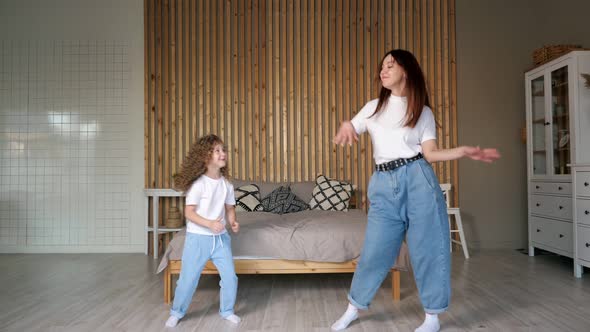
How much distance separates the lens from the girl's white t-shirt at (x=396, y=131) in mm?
2105

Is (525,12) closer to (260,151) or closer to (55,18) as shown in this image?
(260,151)

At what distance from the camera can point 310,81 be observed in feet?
15.6

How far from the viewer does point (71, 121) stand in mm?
4766

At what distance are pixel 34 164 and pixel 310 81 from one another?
122 inches

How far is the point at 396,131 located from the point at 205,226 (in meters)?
1.12

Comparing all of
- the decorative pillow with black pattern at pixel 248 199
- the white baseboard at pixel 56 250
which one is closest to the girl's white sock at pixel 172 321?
the decorative pillow with black pattern at pixel 248 199

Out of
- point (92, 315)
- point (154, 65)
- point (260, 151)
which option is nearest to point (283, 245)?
point (92, 315)

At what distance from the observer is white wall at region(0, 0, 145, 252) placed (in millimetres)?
4750

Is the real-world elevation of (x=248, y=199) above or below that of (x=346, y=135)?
below

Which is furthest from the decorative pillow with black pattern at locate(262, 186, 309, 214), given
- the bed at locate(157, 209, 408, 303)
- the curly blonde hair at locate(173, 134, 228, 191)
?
the curly blonde hair at locate(173, 134, 228, 191)

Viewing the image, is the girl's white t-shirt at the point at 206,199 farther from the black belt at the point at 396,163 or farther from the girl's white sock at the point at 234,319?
the black belt at the point at 396,163

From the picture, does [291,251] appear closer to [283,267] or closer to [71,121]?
[283,267]

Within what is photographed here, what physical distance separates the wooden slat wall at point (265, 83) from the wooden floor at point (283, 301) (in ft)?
4.68

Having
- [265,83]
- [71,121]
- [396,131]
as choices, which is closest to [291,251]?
[396,131]
